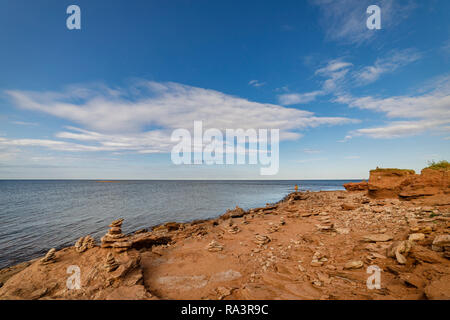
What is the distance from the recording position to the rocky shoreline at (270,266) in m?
5.27

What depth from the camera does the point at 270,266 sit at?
7273 mm

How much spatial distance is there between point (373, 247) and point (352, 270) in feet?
6.47

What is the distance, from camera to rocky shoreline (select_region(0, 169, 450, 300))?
5266 millimetres

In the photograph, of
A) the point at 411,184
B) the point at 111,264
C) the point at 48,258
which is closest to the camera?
the point at 111,264

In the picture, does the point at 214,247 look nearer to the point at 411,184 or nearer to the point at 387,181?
the point at 411,184

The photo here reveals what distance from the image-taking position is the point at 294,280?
607cm

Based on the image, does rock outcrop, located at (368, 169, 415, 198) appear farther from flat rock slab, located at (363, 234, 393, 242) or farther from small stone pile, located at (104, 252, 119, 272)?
small stone pile, located at (104, 252, 119, 272)

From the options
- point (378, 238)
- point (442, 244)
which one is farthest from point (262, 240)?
point (442, 244)

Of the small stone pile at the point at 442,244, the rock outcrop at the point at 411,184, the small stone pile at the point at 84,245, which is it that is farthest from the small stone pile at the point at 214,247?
the rock outcrop at the point at 411,184

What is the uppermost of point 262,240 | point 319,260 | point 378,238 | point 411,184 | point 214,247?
point 411,184

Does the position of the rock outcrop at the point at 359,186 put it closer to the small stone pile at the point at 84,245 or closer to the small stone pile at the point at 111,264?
the small stone pile at the point at 111,264

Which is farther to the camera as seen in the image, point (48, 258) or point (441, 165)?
point (441, 165)
